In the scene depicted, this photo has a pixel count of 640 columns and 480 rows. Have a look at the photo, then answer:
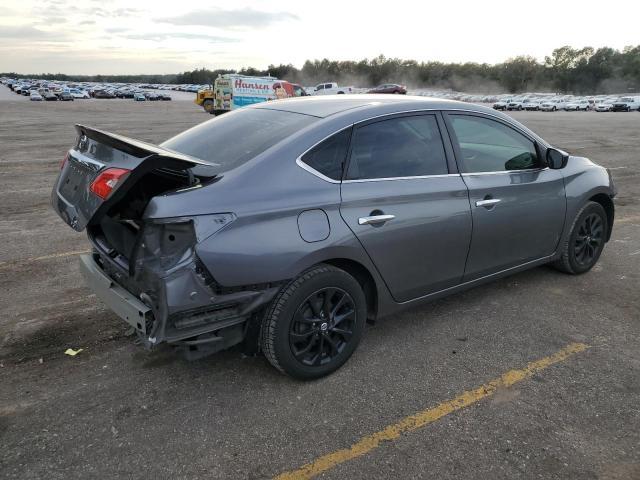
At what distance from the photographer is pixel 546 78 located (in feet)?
371

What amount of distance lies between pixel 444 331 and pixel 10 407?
287cm

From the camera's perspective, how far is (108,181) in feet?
8.82

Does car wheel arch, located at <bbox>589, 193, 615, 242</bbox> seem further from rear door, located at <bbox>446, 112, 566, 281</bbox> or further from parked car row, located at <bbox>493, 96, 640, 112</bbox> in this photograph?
parked car row, located at <bbox>493, 96, 640, 112</bbox>

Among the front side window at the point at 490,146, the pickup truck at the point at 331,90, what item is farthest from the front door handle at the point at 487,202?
the pickup truck at the point at 331,90

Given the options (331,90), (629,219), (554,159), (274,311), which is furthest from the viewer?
(331,90)

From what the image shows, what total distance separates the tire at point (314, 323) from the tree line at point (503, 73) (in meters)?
113

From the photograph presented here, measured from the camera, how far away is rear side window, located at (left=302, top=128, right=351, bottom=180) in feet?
10.0

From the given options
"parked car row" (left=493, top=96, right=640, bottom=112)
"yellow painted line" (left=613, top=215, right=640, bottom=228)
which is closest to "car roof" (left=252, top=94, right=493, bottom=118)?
"yellow painted line" (left=613, top=215, right=640, bottom=228)

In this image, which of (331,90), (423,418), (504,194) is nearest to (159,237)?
(423,418)

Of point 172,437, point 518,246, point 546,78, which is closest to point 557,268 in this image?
point 518,246

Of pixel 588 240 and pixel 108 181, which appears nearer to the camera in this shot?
pixel 108 181

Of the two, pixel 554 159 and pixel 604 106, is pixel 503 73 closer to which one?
Answer: pixel 604 106

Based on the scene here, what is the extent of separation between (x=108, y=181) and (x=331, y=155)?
1300 mm

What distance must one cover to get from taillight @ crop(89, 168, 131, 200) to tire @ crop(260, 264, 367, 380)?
105 centimetres
